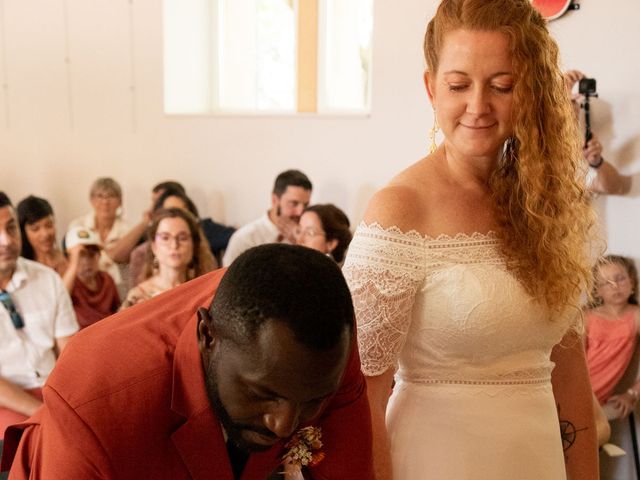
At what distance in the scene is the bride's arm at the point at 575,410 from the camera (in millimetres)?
1639

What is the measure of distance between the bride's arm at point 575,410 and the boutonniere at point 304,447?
60cm

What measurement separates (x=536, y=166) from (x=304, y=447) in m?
0.66

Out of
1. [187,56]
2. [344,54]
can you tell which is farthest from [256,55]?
[344,54]

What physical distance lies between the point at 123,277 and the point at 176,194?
0.68 metres

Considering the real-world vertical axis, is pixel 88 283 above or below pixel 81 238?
below

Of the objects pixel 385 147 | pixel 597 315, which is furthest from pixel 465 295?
pixel 385 147

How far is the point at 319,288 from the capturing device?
1.00 m

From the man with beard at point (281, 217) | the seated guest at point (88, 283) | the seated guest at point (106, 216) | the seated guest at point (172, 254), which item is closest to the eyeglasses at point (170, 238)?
the seated guest at point (172, 254)

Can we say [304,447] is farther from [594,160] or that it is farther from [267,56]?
[267,56]

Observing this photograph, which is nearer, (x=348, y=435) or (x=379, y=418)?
(x=348, y=435)

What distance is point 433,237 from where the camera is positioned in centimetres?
140

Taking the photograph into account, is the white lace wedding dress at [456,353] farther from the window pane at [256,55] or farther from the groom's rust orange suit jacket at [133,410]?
the window pane at [256,55]

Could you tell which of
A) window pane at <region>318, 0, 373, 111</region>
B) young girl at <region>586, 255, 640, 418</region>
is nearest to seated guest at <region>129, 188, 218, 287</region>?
window pane at <region>318, 0, 373, 111</region>

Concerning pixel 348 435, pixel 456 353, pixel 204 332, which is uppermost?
pixel 204 332
